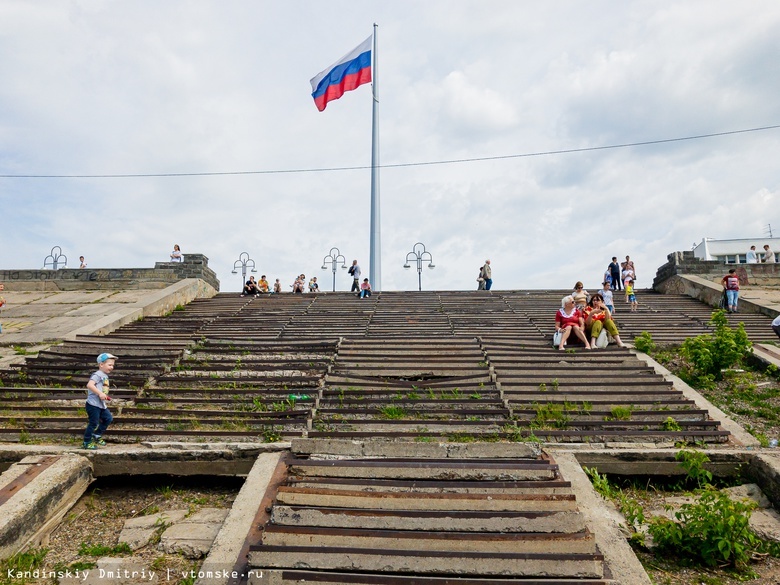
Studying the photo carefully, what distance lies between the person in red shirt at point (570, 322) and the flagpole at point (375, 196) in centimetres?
1231

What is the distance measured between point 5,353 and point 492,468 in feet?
31.9

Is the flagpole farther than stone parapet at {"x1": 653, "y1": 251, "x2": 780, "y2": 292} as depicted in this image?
Yes

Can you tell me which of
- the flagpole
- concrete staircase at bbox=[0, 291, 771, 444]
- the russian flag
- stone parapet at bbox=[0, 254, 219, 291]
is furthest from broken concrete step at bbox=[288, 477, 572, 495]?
the russian flag

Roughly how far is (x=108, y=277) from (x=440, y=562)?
1703cm

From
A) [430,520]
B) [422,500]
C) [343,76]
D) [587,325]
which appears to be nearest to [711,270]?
[587,325]

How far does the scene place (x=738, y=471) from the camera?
19.0 feet

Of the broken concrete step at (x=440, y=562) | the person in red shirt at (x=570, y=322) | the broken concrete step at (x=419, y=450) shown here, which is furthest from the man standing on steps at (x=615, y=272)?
the broken concrete step at (x=440, y=562)

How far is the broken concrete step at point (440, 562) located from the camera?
Answer: 3.83 meters

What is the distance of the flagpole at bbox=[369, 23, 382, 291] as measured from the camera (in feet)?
72.9

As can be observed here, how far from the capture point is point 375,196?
23.4 m

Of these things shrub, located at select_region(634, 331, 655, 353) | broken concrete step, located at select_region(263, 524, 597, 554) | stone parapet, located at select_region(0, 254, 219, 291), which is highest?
stone parapet, located at select_region(0, 254, 219, 291)

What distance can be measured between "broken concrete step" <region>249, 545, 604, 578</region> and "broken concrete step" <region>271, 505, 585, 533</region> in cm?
27

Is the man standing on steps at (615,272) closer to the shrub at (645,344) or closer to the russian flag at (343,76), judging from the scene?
the shrub at (645,344)

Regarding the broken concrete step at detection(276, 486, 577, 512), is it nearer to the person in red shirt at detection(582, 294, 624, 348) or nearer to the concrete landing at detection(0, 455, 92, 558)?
the concrete landing at detection(0, 455, 92, 558)
